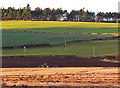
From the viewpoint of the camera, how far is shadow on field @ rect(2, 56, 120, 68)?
26.2 meters

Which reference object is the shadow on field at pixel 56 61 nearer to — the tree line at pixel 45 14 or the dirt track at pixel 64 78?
the dirt track at pixel 64 78

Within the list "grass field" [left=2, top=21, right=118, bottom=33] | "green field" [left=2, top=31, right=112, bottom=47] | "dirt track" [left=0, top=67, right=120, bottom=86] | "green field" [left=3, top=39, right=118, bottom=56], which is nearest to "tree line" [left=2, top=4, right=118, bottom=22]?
"grass field" [left=2, top=21, right=118, bottom=33]

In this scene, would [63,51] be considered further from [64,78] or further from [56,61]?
[64,78]

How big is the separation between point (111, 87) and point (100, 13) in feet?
400

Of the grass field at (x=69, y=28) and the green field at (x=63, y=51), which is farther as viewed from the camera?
the grass field at (x=69, y=28)

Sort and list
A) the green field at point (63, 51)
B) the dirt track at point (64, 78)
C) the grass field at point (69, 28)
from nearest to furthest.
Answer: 1. the dirt track at point (64, 78)
2. the green field at point (63, 51)
3. the grass field at point (69, 28)

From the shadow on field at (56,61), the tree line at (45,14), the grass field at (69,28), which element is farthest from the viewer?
the tree line at (45,14)

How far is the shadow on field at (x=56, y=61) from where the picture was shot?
2617 cm

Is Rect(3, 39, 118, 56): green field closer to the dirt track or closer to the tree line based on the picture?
the dirt track

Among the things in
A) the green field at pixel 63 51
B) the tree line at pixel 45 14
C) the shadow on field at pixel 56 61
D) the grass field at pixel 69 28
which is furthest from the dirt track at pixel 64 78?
the tree line at pixel 45 14

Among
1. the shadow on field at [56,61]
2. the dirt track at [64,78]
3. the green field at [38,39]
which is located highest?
the dirt track at [64,78]

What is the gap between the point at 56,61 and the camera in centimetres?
2789

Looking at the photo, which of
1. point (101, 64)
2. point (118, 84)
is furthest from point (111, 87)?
point (101, 64)

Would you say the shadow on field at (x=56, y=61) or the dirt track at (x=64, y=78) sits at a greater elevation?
the dirt track at (x=64, y=78)
